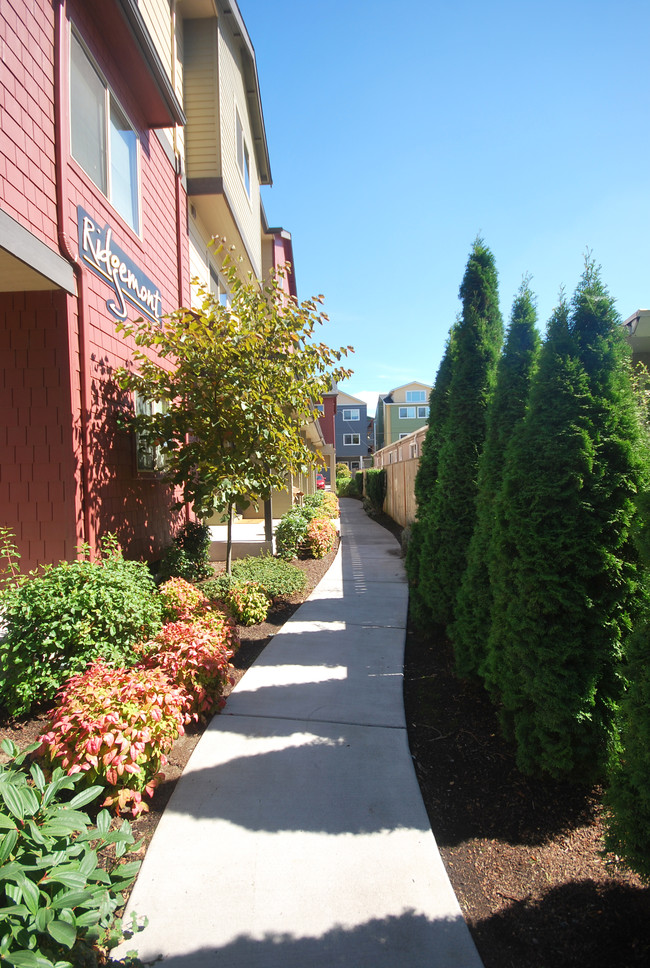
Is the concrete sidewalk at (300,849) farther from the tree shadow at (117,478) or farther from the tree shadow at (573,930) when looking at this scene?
the tree shadow at (117,478)

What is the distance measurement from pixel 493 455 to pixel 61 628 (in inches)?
134

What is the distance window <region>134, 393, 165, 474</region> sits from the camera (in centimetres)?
592

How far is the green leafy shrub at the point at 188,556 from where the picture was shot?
6379mm

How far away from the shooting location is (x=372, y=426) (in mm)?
71000

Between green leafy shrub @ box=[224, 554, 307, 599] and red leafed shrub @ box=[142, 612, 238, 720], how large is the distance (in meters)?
2.19

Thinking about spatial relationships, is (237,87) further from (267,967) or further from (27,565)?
(267,967)

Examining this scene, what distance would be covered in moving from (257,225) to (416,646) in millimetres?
10954

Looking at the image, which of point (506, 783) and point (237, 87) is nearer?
point (506, 783)

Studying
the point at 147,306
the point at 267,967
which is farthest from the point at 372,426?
the point at 267,967

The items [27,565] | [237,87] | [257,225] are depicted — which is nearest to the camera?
[27,565]

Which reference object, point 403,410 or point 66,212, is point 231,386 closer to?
point 66,212

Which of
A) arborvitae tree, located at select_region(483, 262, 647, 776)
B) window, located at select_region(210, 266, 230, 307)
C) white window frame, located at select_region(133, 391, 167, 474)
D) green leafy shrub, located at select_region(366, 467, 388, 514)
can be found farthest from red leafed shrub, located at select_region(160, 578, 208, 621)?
green leafy shrub, located at select_region(366, 467, 388, 514)

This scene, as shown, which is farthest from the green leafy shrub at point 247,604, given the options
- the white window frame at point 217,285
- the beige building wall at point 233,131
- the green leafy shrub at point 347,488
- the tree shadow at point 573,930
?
the green leafy shrub at point 347,488

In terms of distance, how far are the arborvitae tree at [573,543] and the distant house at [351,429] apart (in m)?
53.8
